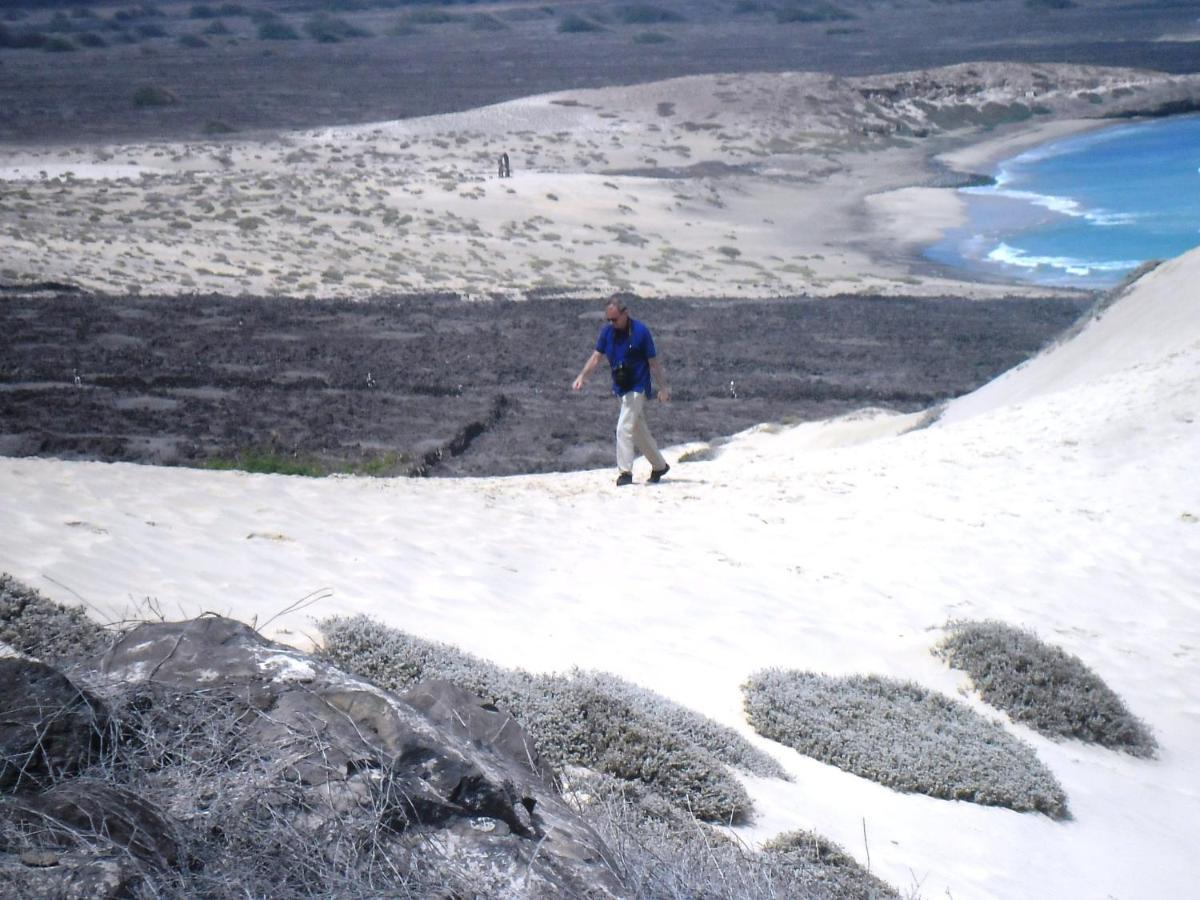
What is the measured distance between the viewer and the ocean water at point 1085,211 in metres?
36.9

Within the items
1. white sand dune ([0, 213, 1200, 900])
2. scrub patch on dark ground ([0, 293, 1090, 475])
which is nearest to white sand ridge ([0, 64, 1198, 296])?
scrub patch on dark ground ([0, 293, 1090, 475])

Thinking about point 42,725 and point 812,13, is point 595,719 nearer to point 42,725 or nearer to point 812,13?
point 42,725

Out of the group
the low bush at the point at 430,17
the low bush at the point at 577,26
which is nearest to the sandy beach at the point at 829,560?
the low bush at the point at 577,26

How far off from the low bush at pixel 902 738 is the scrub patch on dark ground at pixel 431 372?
321 inches

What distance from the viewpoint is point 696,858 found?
3635 mm

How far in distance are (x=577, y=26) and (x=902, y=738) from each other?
359ft

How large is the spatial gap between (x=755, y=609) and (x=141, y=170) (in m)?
42.4

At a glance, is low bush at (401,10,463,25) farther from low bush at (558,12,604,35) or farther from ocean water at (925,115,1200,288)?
ocean water at (925,115,1200,288)

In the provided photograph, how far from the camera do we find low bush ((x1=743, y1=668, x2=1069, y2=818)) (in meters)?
5.66

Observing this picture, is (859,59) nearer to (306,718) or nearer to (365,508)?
(365,508)

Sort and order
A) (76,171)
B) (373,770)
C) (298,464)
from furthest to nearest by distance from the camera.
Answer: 1. (76,171)
2. (298,464)
3. (373,770)

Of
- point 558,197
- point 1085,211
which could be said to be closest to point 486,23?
point 558,197

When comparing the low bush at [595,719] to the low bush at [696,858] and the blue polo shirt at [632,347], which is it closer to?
the low bush at [696,858]

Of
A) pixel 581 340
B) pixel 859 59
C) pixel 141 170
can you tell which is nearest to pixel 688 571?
pixel 581 340
